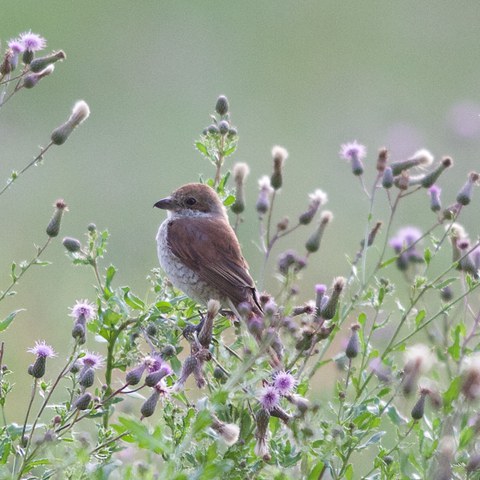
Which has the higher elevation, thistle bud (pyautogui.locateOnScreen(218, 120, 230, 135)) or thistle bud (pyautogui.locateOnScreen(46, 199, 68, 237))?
thistle bud (pyautogui.locateOnScreen(218, 120, 230, 135))

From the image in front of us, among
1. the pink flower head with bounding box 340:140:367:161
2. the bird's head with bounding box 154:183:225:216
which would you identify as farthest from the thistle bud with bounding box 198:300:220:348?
the bird's head with bounding box 154:183:225:216

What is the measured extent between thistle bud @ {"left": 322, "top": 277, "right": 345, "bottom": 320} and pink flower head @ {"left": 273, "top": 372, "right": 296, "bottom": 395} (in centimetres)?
41

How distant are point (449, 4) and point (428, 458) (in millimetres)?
17898

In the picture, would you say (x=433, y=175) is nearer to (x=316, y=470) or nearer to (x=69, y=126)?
(x=69, y=126)

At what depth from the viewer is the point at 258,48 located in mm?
19141

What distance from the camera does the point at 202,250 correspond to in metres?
5.57

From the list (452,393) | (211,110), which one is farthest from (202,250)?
(211,110)

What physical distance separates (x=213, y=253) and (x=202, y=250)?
5cm

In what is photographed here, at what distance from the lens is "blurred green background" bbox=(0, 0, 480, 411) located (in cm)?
1205

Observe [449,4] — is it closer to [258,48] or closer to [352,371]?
[258,48]

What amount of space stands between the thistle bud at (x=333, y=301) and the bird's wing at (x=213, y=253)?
131 cm

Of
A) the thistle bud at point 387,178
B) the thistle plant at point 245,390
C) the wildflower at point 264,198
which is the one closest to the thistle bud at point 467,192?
the thistle plant at point 245,390

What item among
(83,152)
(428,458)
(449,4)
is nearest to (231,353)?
(428,458)

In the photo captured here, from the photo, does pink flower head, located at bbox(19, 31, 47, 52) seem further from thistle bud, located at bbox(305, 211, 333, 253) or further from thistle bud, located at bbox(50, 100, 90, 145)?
thistle bud, located at bbox(305, 211, 333, 253)
